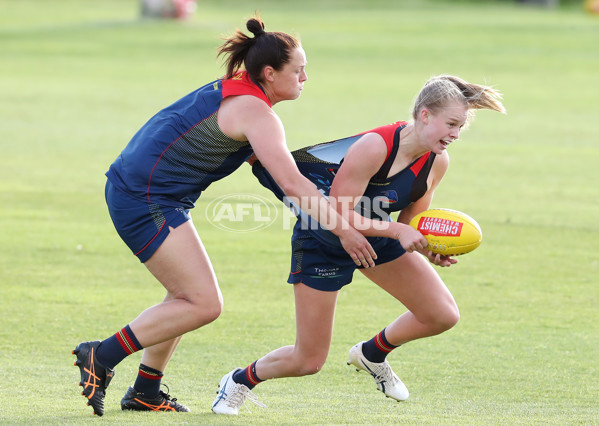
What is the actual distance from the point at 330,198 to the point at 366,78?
2295 cm

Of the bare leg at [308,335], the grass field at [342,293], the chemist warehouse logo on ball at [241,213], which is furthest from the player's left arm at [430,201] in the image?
the chemist warehouse logo on ball at [241,213]

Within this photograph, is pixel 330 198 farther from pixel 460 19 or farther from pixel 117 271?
pixel 460 19

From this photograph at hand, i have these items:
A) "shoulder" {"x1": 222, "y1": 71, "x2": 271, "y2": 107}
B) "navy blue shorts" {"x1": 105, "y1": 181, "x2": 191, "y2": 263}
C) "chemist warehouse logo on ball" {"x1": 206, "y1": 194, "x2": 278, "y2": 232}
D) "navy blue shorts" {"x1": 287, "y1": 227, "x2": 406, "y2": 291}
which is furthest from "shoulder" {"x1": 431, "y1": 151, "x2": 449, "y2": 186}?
"chemist warehouse logo on ball" {"x1": 206, "y1": 194, "x2": 278, "y2": 232}

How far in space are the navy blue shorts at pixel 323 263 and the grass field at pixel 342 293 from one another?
716 millimetres

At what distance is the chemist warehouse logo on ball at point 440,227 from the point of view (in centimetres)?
558

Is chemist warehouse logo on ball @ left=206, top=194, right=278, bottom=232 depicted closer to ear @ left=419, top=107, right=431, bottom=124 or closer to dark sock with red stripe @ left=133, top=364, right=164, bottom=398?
dark sock with red stripe @ left=133, top=364, right=164, bottom=398

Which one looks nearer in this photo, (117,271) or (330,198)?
(330,198)

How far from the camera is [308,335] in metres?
5.62

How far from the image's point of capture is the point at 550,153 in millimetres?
16547

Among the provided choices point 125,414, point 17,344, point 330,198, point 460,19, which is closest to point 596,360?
point 330,198

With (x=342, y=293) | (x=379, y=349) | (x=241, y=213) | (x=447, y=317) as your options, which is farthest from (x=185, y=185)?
(x=241, y=213)

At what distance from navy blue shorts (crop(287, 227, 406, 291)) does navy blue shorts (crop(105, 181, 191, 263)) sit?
704 millimetres

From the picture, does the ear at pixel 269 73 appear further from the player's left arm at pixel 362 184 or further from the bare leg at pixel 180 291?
the bare leg at pixel 180 291

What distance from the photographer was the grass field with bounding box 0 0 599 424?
596 centimetres
